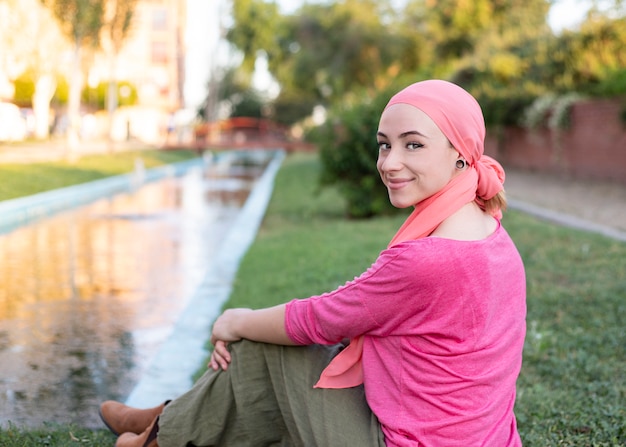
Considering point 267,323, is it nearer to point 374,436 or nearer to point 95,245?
point 374,436

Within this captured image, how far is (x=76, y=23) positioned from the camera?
67.4 ft

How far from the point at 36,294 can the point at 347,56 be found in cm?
2960

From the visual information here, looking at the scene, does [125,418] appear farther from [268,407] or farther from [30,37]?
[30,37]

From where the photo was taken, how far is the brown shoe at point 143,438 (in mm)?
2572

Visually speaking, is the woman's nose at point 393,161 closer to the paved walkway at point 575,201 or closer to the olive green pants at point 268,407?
the olive green pants at point 268,407

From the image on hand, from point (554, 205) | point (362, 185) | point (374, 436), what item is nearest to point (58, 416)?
point (374, 436)

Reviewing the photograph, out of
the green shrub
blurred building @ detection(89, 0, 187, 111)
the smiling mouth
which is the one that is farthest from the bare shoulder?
blurred building @ detection(89, 0, 187, 111)

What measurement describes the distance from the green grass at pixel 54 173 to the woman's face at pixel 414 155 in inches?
441

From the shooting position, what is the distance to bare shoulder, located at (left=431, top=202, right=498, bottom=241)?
202 cm

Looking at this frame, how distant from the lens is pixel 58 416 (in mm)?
3385

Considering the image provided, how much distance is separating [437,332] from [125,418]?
1468 millimetres

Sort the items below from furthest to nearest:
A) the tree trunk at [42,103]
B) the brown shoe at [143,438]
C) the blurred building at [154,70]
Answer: the blurred building at [154,70] < the tree trunk at [42,103] < the brown shoe at [143,438]

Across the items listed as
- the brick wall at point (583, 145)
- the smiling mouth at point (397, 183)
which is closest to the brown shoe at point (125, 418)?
the smiling mouth at point (397, 183)

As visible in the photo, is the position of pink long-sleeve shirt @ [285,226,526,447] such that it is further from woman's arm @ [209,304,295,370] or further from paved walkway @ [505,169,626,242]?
paved walkway @ [505,169,626,242]
